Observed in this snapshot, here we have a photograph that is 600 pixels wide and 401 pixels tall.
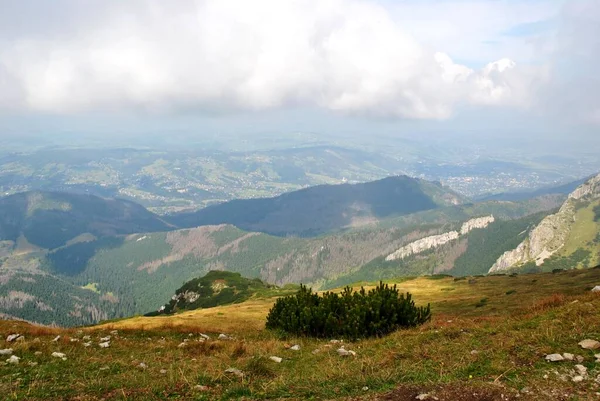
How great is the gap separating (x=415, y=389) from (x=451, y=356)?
4.92m

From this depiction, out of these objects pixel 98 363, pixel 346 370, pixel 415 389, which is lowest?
pixel 98 363

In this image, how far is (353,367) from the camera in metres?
16.5

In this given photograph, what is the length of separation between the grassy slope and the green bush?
2513mm

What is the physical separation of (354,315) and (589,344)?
1318cm

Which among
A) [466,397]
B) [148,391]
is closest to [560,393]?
[466,397]

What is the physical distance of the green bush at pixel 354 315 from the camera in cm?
2556

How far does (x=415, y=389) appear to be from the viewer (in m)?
12.7

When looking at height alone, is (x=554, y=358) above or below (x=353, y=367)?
above

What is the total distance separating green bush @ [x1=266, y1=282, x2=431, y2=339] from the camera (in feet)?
83.9

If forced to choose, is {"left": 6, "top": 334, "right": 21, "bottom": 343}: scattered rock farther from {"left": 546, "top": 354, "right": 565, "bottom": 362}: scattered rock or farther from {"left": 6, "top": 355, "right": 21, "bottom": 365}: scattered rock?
{"left": 546, "top": 354, "right": 565, "bottom": 362}: scattered rock

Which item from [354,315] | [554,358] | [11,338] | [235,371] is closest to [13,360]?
[11,338]

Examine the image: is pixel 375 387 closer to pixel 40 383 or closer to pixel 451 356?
pixel 451 356

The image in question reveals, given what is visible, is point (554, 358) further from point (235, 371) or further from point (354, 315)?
point (354, 315)

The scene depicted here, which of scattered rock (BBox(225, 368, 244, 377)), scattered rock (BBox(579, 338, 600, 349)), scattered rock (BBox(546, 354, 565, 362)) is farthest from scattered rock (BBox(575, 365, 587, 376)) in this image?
scattered rock (BBox(225, 368, 244, 377))
